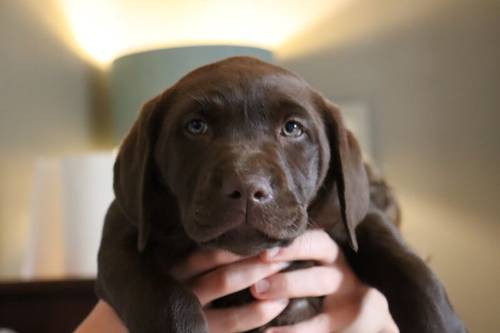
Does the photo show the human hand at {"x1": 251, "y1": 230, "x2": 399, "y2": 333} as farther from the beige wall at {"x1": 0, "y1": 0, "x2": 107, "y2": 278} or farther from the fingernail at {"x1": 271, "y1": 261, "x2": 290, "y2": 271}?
the beige wall at {"x1": 0, "y1": 0, "x2": 107, "y2": 278}

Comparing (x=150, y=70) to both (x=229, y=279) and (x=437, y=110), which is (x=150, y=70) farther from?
(x=229, y=279)

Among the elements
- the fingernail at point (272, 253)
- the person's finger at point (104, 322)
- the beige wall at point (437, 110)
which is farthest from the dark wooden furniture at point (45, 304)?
the beige wall at point (437, 110)

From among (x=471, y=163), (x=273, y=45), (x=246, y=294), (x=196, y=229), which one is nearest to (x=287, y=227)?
(x=196, y=229)

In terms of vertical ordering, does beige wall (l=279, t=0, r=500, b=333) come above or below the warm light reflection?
below

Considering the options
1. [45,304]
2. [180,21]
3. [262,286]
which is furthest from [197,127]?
[180,21]

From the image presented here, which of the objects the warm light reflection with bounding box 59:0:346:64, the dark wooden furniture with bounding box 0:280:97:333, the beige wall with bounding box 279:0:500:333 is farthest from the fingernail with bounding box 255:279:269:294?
the warm light reflection with bounding box 59:0:346:64
